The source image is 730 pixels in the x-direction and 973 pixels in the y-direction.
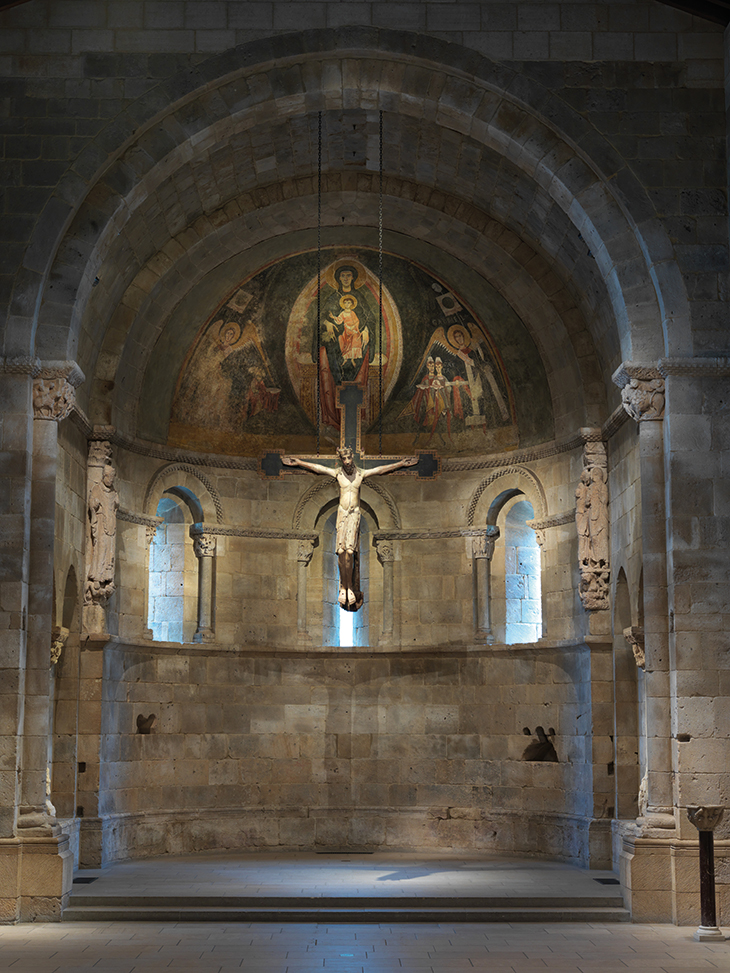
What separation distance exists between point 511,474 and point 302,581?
12.6ft

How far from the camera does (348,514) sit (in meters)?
14.6

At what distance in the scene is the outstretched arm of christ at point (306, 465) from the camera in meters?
14.5

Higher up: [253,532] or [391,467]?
[391,467]

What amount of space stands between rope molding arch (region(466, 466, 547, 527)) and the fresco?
1.44ft

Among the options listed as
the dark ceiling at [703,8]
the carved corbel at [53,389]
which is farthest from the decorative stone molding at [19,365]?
the dark ceiling at [703,8]

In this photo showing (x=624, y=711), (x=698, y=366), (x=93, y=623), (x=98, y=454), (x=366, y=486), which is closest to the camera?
(x=698, y=366)

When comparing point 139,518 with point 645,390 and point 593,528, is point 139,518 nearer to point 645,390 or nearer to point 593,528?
point 593,528

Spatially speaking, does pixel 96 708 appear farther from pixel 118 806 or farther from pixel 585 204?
pixel 585 204

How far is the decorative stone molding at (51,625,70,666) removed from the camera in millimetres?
14578

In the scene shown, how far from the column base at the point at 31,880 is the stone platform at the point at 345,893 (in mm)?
320

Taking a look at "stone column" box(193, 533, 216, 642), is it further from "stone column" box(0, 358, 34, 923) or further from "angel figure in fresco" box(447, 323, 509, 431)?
"stone column" box(0, 358, 34, 923)

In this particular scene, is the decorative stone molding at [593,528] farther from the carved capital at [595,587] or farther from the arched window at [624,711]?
the arched window at [624,711]

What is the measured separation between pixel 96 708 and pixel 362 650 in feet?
14.8

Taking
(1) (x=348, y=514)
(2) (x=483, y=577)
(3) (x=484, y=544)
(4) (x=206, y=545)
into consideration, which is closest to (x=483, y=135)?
(1) (x=348, y=514)
